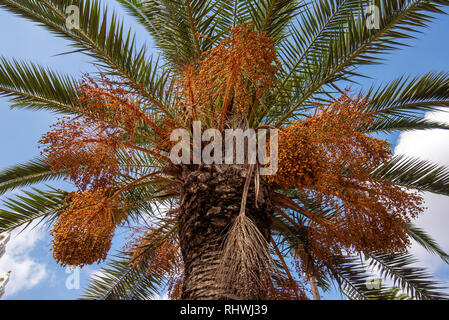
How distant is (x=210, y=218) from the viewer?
10.1ft

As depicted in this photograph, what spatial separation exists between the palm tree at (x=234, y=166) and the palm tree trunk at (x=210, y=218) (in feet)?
0.04

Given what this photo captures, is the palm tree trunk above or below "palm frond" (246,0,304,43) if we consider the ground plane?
below

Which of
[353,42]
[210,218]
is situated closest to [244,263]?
[210,218]

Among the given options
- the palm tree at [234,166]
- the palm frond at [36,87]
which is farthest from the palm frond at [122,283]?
the palm frond at [36,87]

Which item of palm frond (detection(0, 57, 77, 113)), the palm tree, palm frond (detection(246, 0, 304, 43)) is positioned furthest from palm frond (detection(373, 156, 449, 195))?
palm frond (detection(0, 57, 77, 113))

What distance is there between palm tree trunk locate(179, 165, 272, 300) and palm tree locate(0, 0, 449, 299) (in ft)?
0.04

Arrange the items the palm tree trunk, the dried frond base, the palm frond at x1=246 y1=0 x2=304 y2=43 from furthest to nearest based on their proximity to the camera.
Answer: the palm frond at x1=246 y1=0 x2=304 y2=43 < the palm tree trunk < the dried frond base

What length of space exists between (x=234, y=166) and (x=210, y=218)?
23.7 inches

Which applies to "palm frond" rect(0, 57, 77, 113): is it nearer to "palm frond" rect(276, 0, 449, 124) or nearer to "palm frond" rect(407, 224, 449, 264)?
"palm frond" rect(276, 0, 449, 124)

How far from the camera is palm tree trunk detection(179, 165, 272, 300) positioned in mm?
2730

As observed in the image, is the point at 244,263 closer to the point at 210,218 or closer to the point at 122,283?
the point at 210,218

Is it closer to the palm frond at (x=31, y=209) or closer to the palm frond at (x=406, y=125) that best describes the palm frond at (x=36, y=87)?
the palm frond at (x=31, y=209)
